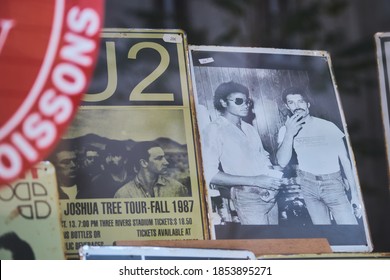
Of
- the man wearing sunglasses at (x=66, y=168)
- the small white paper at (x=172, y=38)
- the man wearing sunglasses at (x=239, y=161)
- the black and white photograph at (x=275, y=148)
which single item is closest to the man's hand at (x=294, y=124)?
the black and white photograph at (x=275, y=148)

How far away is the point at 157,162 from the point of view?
2.36 metres

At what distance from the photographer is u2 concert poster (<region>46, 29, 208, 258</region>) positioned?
2281 millimetres

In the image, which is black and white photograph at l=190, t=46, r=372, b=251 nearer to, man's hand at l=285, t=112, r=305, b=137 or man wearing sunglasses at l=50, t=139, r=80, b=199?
Result: man's hand at l=285, t=112, r=305, b=137

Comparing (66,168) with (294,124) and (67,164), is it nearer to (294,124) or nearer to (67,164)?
(67,164)

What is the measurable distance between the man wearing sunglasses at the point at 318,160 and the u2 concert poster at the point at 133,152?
31cm

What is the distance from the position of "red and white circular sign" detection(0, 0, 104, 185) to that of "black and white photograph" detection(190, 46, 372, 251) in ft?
1.20

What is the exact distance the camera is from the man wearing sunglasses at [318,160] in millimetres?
2461

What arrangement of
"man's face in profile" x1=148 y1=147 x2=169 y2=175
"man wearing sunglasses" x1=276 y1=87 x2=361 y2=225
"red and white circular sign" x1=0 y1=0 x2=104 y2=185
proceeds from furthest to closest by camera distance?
"man wearing sunglasses" x1=276 y1=87 x2=361 y2=225 < "man's face in profile" x1=148 y1=147 x2=169 y2=175 < "red and white circular sign" x1=0 y1=0 x2=104 y2=185

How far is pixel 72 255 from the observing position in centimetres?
224

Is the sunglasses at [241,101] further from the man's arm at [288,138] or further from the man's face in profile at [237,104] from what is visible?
the man's arm at [288,138]

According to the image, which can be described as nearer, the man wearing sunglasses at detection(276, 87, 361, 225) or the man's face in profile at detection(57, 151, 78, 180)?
the man's face in profile at detection(57, 151, 78, 180)

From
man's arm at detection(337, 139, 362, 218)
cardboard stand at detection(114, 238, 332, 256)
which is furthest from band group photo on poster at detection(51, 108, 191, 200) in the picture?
man's arm at detection(337, 139, 362, 218)
